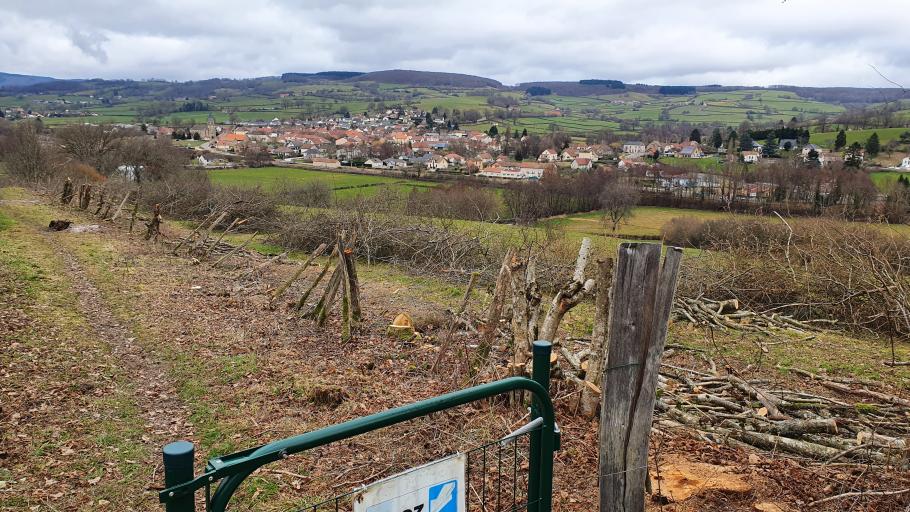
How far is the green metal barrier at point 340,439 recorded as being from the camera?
5.63ft

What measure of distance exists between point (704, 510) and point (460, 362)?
134 inches

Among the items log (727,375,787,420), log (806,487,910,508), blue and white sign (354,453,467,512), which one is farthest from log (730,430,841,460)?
blue and white sign (354,453,467,512)

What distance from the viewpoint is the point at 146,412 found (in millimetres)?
6434

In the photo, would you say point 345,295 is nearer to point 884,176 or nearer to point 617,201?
point 617,201

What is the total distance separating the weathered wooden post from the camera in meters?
2.90

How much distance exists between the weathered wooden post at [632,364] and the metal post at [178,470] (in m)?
2.00

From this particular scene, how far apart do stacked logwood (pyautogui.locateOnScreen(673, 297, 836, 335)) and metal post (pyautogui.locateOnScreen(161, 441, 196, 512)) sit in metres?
11.3

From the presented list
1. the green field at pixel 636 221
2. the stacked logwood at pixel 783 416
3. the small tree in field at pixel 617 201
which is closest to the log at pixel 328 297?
the stacked logwood at pixel 783 416

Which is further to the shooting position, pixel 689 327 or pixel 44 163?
pixel 44 163

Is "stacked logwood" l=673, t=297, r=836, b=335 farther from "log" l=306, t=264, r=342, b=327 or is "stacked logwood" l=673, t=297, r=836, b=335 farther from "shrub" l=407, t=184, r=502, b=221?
"shrub" l=407, t=184, r=502, b=221

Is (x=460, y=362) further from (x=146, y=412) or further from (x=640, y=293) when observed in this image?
(x=640, y=293)

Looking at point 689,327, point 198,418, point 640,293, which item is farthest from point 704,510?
point 689,327

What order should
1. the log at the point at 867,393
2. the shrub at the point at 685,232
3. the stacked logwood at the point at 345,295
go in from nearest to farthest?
1. the log at the point at 867,393
2. the stacked logwood at the point at 345,295
3. the shrub at the point at 685,232

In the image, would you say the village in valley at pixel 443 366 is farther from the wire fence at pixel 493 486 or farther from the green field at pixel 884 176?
the green field at pixel 884 176
